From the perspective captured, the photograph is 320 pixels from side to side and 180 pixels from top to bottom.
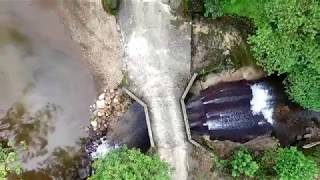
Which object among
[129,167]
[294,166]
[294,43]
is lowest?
[294,166]

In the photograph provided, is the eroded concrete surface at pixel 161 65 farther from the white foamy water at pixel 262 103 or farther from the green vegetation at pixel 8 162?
the green vegetation at pixel 8 162

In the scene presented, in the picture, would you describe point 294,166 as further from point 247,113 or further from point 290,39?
point 290,39

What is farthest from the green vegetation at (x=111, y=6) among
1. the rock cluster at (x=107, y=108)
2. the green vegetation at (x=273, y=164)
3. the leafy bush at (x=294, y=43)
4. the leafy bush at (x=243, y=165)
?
the leafy bush at (x=243, y=165)

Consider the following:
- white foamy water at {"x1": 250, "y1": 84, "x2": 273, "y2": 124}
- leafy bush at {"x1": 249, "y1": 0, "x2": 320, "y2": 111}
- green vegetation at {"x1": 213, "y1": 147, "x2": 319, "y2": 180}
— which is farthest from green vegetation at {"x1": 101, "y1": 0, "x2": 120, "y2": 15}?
green vegetation at {"x1": 213, "y1": 147, "x2": 319, "y2": 180}

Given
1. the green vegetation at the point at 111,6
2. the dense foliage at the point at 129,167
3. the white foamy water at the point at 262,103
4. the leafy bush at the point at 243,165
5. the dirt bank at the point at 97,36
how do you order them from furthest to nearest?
the white foamy water at the point at 262,103
the dirt bank at the point at 97,36
the green vegetation at the point at 111,6
the leafy bush at the point at 243,165
the dense foliage at the point at 129,167

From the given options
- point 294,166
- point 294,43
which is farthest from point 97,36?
point 294,166

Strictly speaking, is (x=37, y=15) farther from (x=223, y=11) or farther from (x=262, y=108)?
(x=262, y=108)

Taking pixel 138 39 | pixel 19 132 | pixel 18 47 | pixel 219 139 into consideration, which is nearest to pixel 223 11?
pixel 138 39

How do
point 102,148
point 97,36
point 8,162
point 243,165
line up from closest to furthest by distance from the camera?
point 8,162, point 243,165, point 97,36, point 102,148
